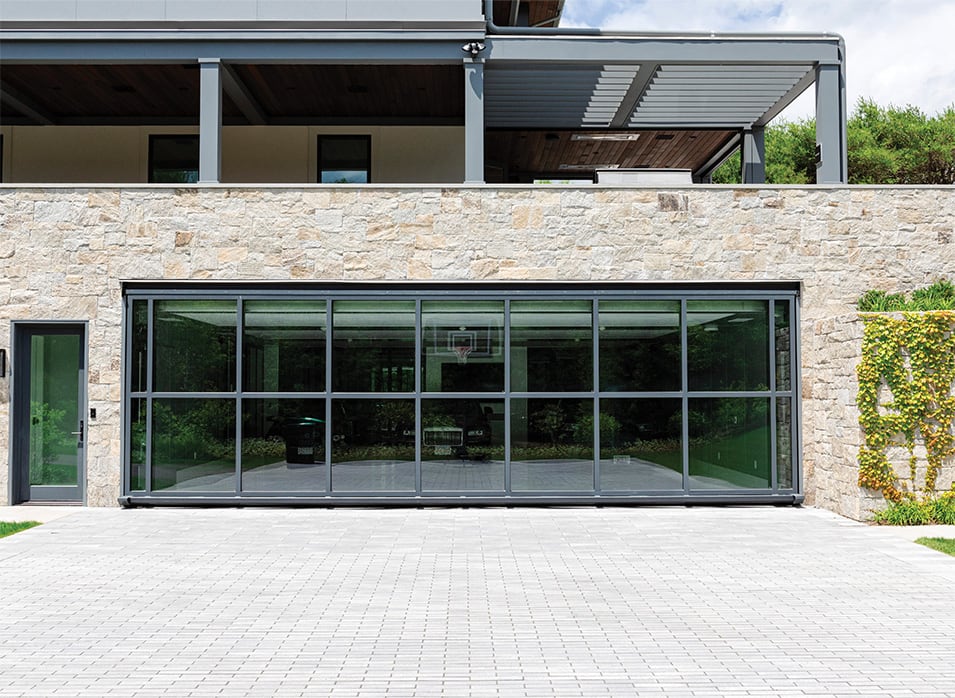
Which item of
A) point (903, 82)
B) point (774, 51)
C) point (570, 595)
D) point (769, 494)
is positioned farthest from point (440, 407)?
point (903, 82)

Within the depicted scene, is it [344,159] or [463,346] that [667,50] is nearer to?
[463,346]

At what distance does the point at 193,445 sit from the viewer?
1312 centimetres

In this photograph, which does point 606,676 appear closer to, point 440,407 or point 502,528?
point 502,528

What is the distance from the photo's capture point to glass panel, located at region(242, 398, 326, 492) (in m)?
13.1

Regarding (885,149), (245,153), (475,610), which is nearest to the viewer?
(475,610)

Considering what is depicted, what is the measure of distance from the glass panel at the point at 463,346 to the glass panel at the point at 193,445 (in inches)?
115

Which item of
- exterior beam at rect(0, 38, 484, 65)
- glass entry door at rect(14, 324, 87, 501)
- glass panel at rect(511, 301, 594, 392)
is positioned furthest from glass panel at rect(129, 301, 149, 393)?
glass panel at rect(511, 301, 594, 392)

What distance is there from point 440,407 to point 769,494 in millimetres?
4810

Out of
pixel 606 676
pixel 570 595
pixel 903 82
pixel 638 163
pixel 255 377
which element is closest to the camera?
pixel 606 676

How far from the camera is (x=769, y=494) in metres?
13.2

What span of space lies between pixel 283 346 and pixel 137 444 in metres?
2.47

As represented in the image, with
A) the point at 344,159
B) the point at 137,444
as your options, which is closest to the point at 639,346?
the point at 137,444

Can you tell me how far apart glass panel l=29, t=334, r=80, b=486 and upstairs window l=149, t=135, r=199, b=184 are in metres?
5.43

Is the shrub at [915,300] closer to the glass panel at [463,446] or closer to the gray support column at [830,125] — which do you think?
the gray support column at [830,125]
